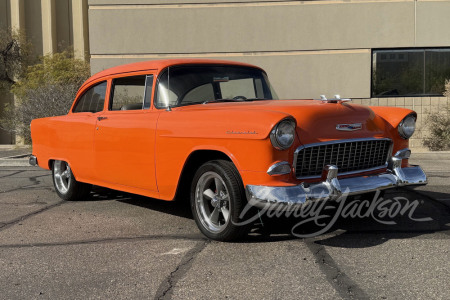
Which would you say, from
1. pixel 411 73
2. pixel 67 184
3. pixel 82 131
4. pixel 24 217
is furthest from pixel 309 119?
pixel 411 73

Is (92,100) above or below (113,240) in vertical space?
above

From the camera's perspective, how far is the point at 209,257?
3.78 metres

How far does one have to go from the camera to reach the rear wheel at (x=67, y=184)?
6.24 metres

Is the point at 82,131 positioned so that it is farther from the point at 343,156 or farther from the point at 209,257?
the point at 343,156

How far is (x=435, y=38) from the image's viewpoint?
45.8ft

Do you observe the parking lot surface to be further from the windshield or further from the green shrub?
the green shrub

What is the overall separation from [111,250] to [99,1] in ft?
39.1

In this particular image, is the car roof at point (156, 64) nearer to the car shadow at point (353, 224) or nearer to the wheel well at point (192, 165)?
the wheel well at point (192, 165)

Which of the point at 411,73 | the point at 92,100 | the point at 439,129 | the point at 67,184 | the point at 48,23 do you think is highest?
the point at 48,23

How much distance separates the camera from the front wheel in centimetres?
393

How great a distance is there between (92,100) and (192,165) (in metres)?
2.05

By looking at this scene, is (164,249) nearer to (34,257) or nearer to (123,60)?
(34,257)

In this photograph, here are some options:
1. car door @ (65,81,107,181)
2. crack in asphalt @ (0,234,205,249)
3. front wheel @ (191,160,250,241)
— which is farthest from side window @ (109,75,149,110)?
crack in asphalt @ (0,234,205,249)

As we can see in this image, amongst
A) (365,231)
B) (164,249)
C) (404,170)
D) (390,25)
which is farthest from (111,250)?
(390,25)
